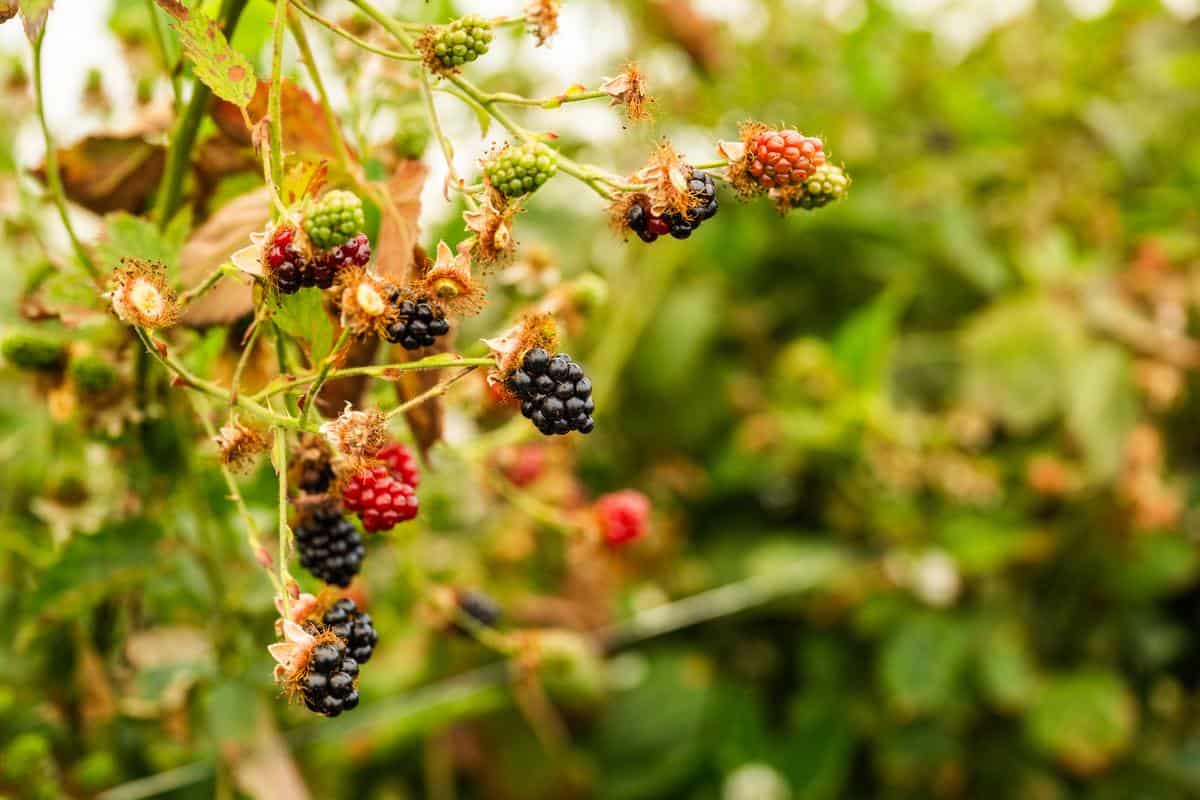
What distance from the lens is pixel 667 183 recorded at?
494 mm

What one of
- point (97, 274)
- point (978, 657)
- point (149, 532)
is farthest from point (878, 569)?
point (97, 274)

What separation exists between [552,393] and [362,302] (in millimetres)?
88

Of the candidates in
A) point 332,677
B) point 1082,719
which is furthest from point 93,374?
point 1082,719

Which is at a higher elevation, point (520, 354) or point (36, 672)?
point (520, 354)

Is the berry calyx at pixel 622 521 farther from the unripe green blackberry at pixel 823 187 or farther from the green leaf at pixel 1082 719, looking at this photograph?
the green leaf at pixel 1082 719

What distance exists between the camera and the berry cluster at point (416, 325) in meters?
0.49

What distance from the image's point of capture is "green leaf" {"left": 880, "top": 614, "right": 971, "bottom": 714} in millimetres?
1299

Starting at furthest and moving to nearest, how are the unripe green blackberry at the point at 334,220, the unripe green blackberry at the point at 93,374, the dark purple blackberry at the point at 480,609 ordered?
the dark purple blackberry at the point at 480,609, the unripe green blackberry at the point at 93,374, the unripe green blackberry at the point at 334,220

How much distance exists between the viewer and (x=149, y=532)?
28.6 inches

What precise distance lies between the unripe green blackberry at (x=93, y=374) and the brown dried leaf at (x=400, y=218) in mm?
207

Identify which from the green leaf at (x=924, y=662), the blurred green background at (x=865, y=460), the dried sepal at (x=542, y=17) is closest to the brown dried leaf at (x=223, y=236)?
the dried sepal at (x=542, y=17)

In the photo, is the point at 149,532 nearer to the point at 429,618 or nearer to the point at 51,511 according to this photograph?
the point at 51,511

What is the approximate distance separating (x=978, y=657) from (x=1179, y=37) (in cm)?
107

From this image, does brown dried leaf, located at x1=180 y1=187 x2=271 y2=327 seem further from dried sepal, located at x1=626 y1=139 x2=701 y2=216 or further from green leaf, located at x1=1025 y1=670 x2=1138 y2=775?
green leaf, located at x1=1025 y1=670 x2=1138 y2=775
